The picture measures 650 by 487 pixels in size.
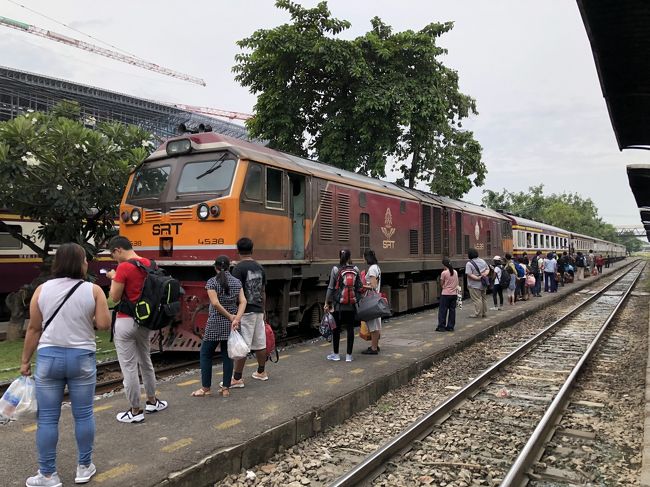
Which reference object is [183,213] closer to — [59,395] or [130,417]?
[130,417]

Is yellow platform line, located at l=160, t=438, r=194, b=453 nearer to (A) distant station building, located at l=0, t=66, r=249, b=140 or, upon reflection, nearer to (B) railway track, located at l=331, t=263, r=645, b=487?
(B) railway track, located at l=331, t=263, r=645, b=487

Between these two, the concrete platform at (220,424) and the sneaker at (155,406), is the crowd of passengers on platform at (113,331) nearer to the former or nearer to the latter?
the sneaker at (155,406)

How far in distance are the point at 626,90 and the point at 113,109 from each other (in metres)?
74.4

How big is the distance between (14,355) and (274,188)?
5.31 m

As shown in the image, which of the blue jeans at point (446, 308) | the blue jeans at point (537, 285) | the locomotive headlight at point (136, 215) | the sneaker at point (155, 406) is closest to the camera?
the sneaker at point (155, 406)

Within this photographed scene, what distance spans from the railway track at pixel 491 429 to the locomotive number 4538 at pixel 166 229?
4643mm

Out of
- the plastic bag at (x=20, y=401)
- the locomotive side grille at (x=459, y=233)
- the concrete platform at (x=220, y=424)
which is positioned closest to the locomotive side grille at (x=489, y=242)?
the locomotive side grille at (x=459, y=233)

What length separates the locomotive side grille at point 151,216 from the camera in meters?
8.29

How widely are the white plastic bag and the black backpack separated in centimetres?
96

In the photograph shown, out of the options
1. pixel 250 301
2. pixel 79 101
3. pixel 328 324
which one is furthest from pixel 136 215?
pixel 79 101

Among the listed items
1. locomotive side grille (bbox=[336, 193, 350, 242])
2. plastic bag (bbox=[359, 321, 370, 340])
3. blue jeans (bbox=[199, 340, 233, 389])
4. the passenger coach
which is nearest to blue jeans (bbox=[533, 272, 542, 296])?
the passenger coach

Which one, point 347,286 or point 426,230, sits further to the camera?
point 426,230

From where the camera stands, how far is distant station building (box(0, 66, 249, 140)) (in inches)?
2302

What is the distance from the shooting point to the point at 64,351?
11.9 ft
